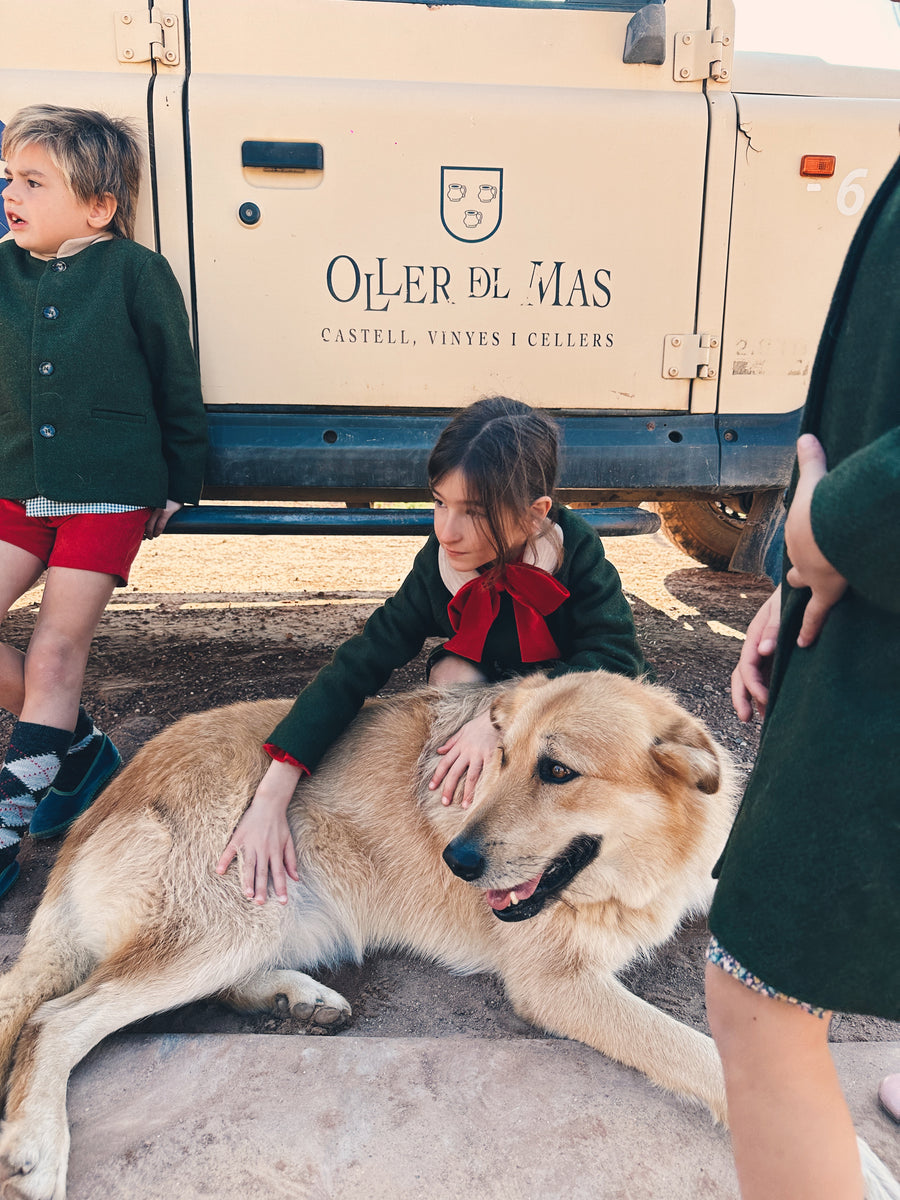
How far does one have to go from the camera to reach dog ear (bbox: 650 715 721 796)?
2.07 metres

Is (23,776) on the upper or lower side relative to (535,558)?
lower

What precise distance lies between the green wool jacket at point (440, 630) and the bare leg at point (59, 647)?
0.79 m

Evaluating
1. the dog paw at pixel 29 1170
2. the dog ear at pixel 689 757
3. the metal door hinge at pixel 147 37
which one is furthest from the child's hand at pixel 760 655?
the metal door hinge at pixel 147 37

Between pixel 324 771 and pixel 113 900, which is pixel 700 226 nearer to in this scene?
pixel 324 771

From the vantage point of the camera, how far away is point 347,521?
343cm

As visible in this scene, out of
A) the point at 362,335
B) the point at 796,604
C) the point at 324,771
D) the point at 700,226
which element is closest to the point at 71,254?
the point at 362,335

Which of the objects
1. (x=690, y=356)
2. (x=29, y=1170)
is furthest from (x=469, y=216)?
(x=29, y=1170)

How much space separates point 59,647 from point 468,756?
54.2 inches

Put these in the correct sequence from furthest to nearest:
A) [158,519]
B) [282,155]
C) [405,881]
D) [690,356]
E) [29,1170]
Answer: [690,356] < [282,155] < [158,519] < [405,881] < [29,1170]

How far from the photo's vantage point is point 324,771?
257 cm

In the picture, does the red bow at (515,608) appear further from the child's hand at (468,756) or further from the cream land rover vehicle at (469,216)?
the cream land rover vehicle at (469,216)

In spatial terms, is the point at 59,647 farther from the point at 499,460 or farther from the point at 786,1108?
the point at 786,1108

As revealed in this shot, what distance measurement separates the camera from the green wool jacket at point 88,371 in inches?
106

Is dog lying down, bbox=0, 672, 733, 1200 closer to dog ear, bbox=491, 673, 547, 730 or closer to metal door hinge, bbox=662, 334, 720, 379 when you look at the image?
dog ear, bbox=491, 673, 547, 730
